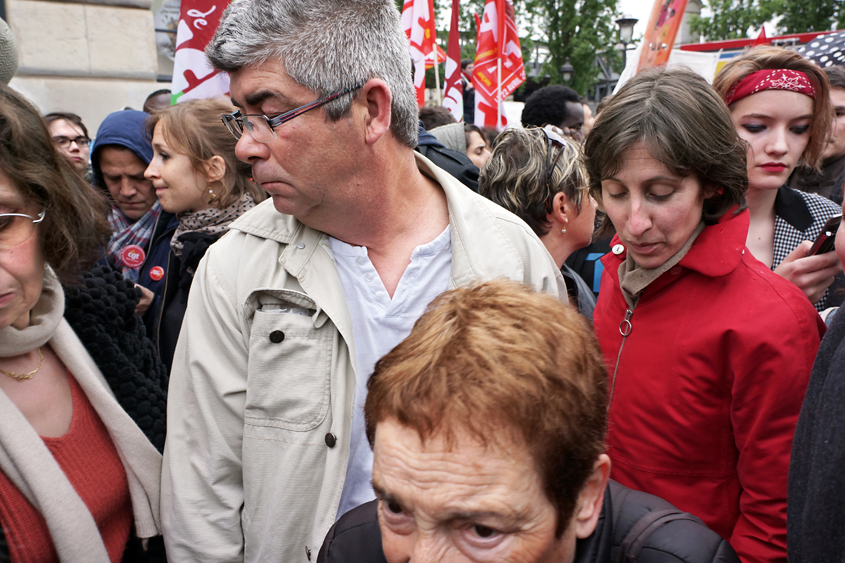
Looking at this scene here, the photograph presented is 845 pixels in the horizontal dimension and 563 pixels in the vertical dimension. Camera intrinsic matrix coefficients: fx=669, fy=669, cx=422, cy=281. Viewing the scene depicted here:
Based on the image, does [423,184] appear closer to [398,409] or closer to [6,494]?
[398,409]

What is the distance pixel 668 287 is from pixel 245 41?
4.57ft

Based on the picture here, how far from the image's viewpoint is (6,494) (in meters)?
1.65

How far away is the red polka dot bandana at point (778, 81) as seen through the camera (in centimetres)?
237

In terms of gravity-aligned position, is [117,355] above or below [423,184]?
below

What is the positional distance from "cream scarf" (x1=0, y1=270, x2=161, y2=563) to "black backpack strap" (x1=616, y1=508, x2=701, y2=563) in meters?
1.35

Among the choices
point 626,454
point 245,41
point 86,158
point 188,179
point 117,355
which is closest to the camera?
point 245,41

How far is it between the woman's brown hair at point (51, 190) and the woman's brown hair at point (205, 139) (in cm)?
121

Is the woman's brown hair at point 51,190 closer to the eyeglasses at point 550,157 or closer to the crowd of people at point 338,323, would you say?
the crowd of people at point 338,323

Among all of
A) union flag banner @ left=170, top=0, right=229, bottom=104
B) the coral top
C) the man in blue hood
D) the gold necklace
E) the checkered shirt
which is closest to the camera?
the coral top

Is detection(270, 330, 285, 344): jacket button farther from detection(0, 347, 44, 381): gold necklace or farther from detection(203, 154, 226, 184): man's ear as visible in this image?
detection(203, 154, 226, 184): man's ear

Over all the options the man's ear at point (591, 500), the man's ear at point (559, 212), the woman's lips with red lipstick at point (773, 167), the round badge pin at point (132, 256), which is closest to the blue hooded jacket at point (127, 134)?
the round badge pin at point (132, 256)

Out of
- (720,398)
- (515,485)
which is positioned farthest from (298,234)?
(720,398)

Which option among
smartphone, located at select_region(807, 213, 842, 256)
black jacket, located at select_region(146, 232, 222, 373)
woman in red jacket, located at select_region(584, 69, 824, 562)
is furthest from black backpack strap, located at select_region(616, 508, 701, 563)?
black jacket, located at select_region(146, 232, 222, 373)

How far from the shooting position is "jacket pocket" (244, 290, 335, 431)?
6.10 feet
